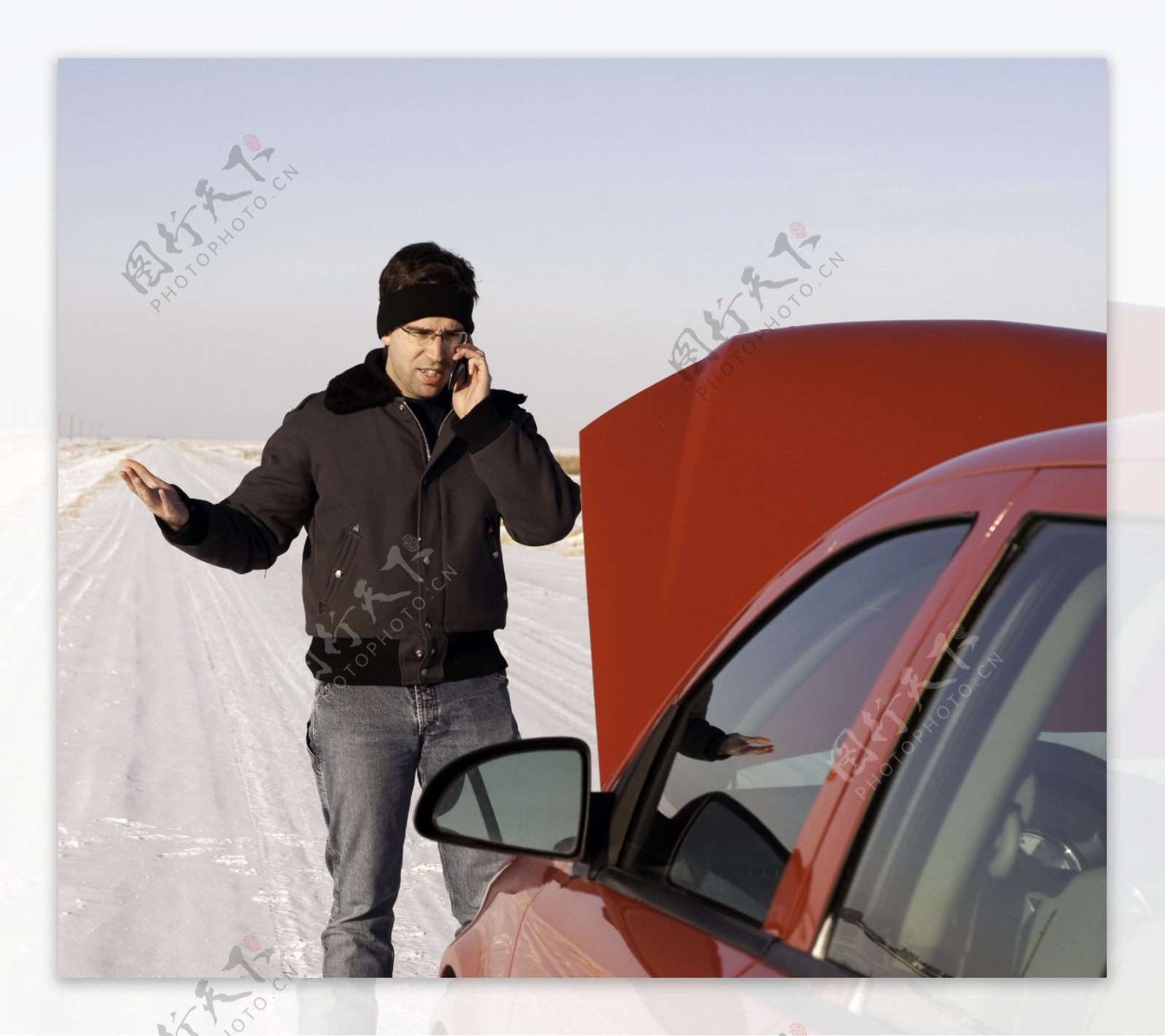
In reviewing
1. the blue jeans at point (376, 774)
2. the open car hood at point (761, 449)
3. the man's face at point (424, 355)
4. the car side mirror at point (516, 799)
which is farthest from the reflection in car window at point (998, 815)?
the man's face at point (424, 355)

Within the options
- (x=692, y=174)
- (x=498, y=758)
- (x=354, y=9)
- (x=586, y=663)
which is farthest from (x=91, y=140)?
(x=586, y=663)

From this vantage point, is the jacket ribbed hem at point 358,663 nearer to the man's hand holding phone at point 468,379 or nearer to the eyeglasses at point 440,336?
the man's hand holding phone at point 468,379

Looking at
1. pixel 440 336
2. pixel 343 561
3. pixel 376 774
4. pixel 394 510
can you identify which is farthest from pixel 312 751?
pixel 440 336

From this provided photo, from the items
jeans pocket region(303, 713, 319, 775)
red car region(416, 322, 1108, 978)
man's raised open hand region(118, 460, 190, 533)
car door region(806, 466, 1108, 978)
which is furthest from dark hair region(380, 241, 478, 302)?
car door region(806, 466, 1108, 978)

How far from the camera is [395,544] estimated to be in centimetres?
242

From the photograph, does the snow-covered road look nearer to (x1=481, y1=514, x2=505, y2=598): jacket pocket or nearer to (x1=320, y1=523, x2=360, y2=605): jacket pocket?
(x1=320, y1=523, x2=360, y2=605): jacket pocket

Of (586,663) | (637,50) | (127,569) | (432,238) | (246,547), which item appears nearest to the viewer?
(246,547)

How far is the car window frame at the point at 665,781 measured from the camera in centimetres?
117

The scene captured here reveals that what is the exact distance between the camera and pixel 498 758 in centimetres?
154

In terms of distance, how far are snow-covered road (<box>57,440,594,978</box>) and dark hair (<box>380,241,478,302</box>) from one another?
0.60m

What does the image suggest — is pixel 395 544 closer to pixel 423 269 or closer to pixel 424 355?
pixel 424 355

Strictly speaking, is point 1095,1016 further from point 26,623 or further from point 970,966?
point 26,623

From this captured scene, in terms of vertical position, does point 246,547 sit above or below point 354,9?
below

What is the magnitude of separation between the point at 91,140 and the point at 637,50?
1.33 m
